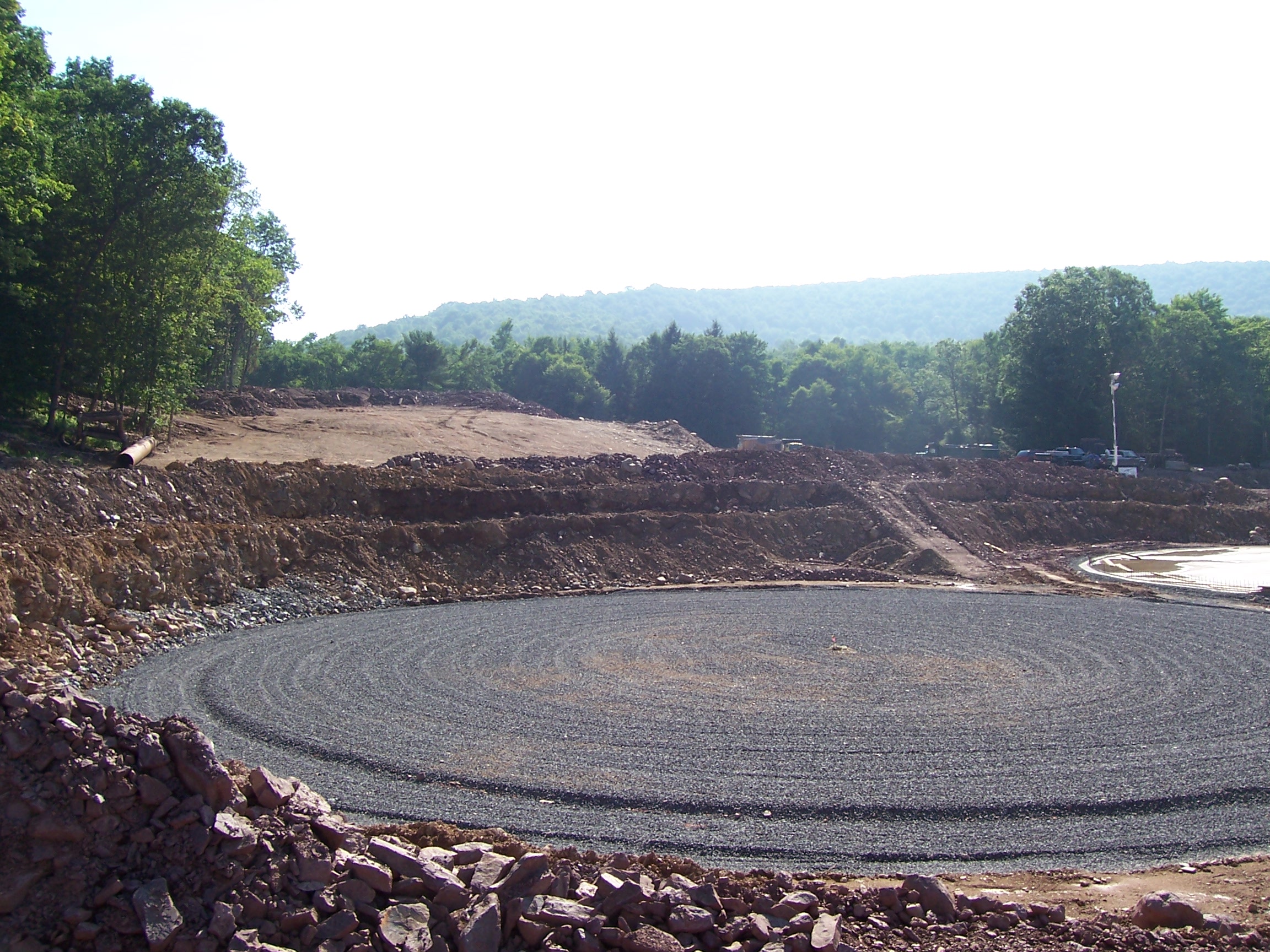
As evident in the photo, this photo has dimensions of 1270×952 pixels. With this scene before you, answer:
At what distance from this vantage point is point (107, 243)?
88.2 ft

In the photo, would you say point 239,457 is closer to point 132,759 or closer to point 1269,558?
point 132,759

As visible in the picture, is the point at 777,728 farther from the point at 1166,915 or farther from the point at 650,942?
the point at 650,942

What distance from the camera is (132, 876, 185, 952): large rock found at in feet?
20.6

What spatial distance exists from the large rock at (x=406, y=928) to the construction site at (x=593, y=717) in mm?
24

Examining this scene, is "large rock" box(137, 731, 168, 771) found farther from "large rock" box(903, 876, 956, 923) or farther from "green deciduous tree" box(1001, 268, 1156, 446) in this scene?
"green deciduous tree" box(1001, 268, 1156, 446)

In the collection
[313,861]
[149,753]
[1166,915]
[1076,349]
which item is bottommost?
[1166,915]

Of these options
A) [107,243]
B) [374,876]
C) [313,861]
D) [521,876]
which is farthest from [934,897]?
[107,243]

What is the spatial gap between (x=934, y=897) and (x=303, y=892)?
4810mm

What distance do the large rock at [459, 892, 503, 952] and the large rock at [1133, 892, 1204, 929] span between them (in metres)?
4.86

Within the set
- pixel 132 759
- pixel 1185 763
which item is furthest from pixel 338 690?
pixel 1185 763

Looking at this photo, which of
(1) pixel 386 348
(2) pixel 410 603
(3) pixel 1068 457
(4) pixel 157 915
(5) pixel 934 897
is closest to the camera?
(4) pixel 157 915

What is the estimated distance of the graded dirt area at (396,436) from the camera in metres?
34.8

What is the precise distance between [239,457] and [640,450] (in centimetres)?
2107

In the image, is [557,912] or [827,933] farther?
[557,912]
